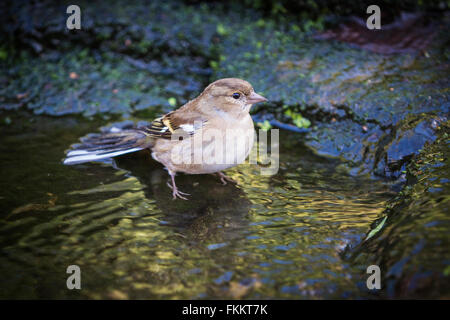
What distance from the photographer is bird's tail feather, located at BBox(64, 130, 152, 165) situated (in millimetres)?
5043

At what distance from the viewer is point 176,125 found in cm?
498

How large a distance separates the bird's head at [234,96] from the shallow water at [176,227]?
28.7 inches

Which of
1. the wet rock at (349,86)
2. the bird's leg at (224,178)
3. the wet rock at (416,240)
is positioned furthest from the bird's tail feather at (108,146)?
the wet rock at (416,240)

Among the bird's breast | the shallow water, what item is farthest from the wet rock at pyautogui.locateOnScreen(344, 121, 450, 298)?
the bird's breast

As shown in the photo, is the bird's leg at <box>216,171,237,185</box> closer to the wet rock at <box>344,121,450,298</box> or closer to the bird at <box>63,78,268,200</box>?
the bird at <box>63,78,268,200</box>

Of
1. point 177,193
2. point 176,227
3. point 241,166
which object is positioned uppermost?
point 241,166

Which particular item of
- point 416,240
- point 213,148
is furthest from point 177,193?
point 416,240

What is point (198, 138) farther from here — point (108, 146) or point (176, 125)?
point (108, 146)

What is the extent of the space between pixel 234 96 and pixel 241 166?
0.82m

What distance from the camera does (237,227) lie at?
3.99 m

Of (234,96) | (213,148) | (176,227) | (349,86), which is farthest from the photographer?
(349,86)

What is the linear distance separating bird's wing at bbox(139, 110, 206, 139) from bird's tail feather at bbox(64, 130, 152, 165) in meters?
0.13

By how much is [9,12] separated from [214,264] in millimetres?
5886

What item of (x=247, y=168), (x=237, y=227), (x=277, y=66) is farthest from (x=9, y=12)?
(x=237, y=227)
